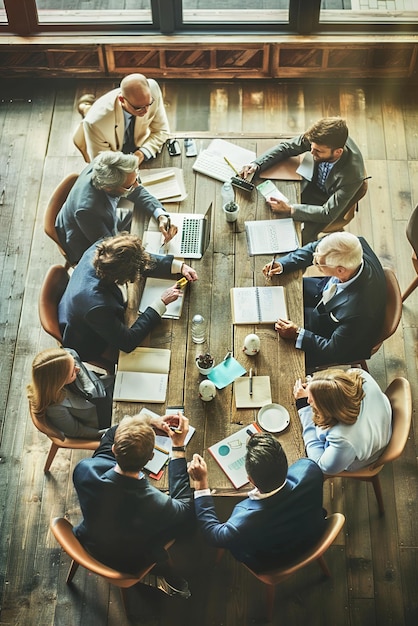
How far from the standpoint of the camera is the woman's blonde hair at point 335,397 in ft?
10.3

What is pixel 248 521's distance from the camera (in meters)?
3.01

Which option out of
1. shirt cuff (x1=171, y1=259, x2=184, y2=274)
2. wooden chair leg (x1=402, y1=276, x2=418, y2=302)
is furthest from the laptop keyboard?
wooden chair leg (x1=402, y1=276, x2=418, y2=302)

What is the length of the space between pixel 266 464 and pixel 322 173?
2.17 meters

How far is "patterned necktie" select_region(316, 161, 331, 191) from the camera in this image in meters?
4.31

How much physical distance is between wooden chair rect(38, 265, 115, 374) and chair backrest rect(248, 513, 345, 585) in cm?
153

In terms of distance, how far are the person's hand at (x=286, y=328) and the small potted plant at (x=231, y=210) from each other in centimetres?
75

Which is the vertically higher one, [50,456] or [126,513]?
[126,513]

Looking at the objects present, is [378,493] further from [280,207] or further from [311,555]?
[280,207]

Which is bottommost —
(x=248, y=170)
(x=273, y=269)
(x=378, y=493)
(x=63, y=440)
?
(x=378, y=493)

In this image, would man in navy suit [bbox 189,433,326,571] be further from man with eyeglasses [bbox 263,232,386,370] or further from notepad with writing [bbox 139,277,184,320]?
notepad with writing [bbox 139,277,184,320]

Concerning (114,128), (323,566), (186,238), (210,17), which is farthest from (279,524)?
(210,17)

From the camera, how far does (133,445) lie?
9.75 feet

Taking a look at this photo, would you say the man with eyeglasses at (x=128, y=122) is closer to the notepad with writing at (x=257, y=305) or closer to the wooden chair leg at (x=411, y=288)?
the notepad with writing at (x=257, y=305)

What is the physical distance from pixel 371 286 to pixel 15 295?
256cm
